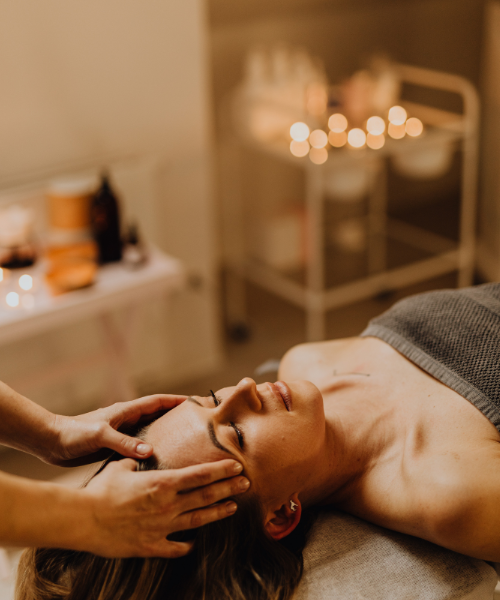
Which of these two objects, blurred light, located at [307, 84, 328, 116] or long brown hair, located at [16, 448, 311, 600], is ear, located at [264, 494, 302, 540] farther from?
blurred light, located at [307, 84, 328, 116]

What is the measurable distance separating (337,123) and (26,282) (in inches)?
59.2

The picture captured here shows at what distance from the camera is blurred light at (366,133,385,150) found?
264 centimetres

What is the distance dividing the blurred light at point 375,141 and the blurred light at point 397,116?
10cm

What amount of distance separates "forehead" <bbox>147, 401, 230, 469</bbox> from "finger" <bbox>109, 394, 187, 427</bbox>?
0.05m

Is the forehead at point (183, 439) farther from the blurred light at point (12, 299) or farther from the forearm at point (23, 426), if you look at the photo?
the blurred light at point (12, 299)

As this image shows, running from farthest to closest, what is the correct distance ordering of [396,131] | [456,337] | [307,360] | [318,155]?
[396,131]
[318,155]
[307,360]
[456,337]

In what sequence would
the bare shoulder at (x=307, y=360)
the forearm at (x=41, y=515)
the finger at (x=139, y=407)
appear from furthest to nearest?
the bare shoulder at (x=307, y=360) < the finger at (x=139, y=407) < the forearm at (x=41, y=515)

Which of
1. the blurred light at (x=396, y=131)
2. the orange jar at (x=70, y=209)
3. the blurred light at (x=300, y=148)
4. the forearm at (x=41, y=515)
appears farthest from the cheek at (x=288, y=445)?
the blurred light at (x=396, y=131)

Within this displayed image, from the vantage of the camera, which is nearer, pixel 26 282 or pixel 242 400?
pixel 242 400

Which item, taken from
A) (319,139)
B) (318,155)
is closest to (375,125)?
(319,139)

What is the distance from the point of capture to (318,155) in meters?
2.54

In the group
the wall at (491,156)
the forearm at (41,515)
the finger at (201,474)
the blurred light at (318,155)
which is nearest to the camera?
the forearm at (41,515)

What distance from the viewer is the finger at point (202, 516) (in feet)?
3.13

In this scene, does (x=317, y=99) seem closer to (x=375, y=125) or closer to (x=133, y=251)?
(x=375, y=125)
